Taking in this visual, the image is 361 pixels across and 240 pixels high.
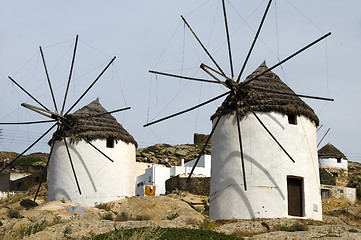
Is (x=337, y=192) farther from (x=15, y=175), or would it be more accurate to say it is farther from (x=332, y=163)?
(x=15, y=175)

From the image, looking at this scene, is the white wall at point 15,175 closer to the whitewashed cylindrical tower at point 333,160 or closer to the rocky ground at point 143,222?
the rocky ground at point 143,222

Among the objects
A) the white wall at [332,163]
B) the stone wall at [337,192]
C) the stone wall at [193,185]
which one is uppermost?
the white wall at [332,163]

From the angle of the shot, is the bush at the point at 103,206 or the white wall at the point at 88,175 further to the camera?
the white wall at the point at 88,175

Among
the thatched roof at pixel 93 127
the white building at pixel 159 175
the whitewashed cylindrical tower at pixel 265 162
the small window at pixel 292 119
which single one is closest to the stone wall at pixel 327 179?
the white building at pixel 159 175

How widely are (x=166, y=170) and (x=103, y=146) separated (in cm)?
783

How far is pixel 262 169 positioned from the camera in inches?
712

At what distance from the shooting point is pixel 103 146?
2514cm

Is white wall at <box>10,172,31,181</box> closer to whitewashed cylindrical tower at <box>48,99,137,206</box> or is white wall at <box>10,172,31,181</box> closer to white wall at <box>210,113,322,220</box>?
whitewashed cylindrical tower at <box>48,99,137,206</box>

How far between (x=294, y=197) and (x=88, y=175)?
11.1 meters

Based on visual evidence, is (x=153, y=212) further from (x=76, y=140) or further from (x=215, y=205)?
(x=76, y=140)

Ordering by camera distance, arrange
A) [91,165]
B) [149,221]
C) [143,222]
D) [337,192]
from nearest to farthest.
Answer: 1. [143,222]
2. [149,221]
3. [91,165]
4. [337,192]

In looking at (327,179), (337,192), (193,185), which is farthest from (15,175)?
(337,192)

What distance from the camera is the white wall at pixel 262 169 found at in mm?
17828

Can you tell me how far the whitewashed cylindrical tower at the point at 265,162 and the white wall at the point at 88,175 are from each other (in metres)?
7.46
